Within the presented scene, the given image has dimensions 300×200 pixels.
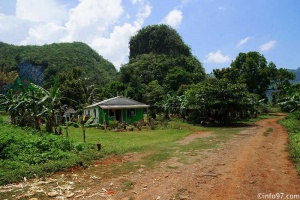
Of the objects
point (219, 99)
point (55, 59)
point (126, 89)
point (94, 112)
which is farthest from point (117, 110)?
point (55, 59)

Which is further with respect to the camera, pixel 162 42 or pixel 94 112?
pixel 162 42

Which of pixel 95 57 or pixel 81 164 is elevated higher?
pixel 95 57

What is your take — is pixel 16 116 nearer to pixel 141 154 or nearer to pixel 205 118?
pixel 141 154

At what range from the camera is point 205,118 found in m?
26.5

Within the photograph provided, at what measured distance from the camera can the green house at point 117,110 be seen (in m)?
28.2

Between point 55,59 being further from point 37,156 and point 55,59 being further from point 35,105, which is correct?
point 37,156

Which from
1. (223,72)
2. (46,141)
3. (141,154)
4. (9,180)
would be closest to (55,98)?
(46,141)

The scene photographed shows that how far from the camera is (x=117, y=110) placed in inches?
1189

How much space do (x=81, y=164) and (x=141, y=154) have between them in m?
2.89

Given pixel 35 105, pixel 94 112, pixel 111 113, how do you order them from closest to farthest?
pixel 35 105
pixel 111 113
pixel 94 112

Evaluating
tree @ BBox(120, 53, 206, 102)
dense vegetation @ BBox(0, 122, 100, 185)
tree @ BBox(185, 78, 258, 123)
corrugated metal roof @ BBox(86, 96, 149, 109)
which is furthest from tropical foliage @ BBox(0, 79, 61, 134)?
tree @ BBox(120, 53, 206, 102)

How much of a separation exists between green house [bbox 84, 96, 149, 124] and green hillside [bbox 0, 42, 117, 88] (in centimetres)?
2739

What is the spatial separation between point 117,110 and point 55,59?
39.6 metres

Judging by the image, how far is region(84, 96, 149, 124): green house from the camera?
28188 millimetres
